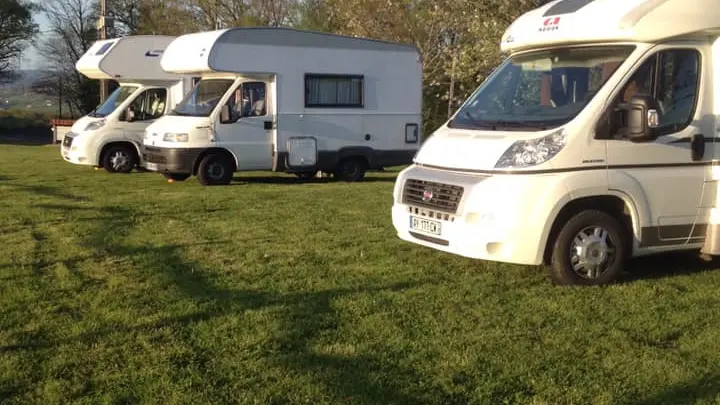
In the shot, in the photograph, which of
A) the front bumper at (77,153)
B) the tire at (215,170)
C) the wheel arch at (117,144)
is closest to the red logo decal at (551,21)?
the tire at (215,170)

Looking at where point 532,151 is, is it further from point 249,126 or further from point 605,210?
point 249,126

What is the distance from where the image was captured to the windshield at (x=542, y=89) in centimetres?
711

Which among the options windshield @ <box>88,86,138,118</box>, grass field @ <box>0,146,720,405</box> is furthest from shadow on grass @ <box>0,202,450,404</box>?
windshield @ <box>88,86,138,118</box>

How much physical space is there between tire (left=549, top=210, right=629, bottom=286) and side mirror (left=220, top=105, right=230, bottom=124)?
936 centimetres

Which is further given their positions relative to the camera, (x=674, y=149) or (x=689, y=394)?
(x=674, y=149)

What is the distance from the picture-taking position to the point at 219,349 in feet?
17.3

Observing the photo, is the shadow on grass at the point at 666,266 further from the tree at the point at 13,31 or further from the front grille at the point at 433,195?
the tree at the point at 13,31

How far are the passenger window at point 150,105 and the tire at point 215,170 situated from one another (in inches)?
121

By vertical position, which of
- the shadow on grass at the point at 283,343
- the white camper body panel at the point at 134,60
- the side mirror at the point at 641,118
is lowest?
the shadow on grass at the point at 283,343

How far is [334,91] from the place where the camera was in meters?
Answer: 16.2

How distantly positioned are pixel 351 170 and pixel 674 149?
1001 centimetres

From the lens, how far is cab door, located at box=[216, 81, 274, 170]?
15.2m

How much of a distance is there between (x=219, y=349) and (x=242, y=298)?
122 cm

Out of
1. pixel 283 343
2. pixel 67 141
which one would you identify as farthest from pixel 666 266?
pixel 67 141
